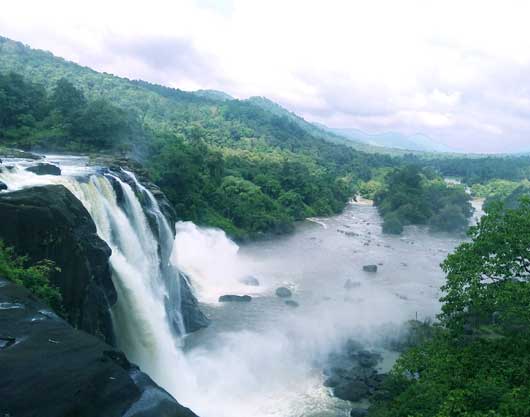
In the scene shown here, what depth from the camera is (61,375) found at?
7.18 m

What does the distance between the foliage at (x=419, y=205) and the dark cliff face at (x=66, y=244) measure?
4883 cm

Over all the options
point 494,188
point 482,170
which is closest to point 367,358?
point 494,188

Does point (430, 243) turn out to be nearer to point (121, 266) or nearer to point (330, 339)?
point (330, 339)

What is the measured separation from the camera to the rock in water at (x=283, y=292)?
31.4 m

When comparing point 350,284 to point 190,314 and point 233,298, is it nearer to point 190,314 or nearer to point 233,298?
point 233,298

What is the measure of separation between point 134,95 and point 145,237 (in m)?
100

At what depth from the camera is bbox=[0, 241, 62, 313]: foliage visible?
33.2 ft

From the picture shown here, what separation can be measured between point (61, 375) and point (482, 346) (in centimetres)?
1041

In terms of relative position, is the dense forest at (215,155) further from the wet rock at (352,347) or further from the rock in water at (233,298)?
the wet rock at (352,347)

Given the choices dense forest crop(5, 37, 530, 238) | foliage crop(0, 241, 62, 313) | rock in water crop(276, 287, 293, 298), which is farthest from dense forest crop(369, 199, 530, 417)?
dense forest crop(5, 37, 530, 238)

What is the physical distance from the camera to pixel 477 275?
40.0 feet

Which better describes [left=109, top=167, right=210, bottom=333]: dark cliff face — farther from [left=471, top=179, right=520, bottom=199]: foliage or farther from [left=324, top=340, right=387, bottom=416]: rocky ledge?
[left=471, top=179, right=520, bottom=199]: foliage

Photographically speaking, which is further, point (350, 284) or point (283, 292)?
point (350, 284)

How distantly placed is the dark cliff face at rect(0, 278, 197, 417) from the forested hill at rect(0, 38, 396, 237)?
957 inches
